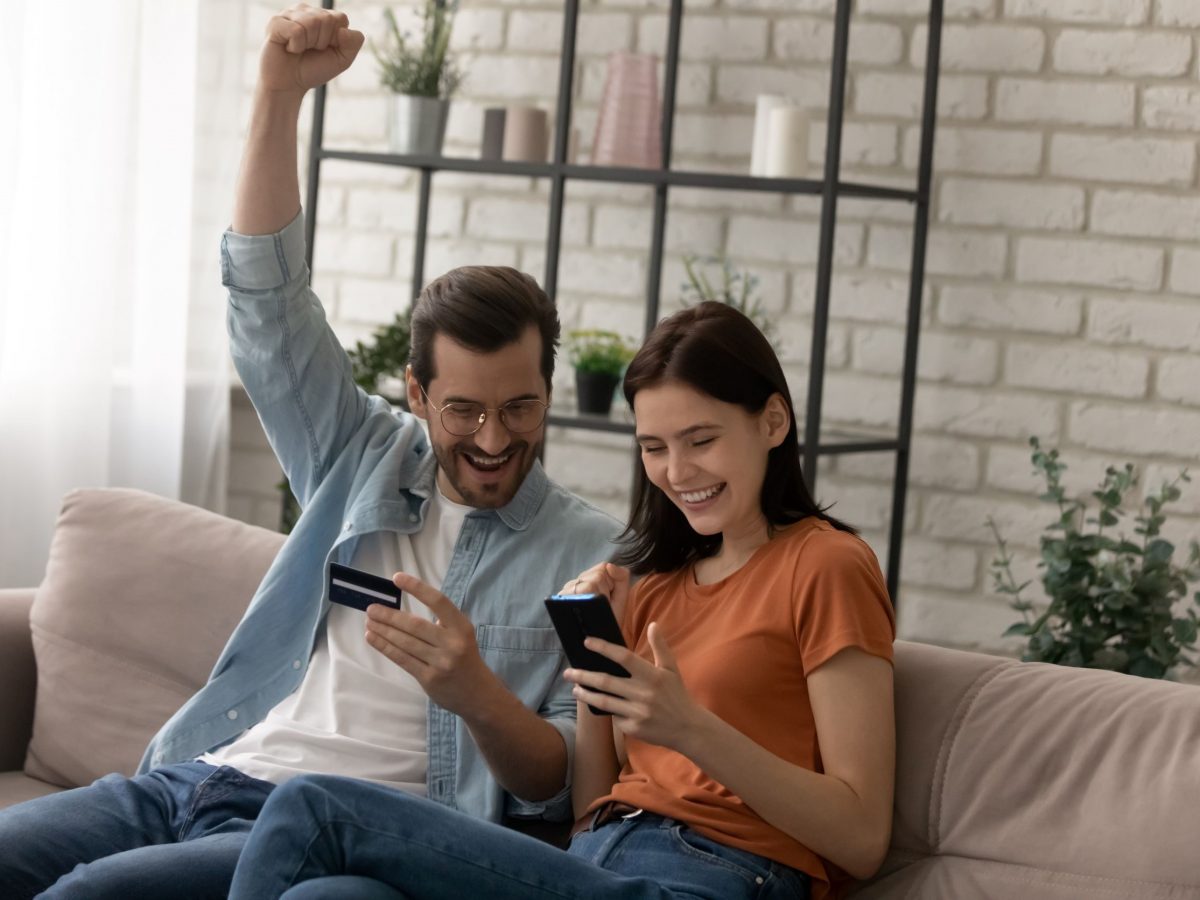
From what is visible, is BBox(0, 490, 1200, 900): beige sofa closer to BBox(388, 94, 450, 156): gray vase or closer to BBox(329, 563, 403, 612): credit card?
BBox(329, 563, 403, 612): credit card

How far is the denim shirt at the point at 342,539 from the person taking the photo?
Answer: 194cm

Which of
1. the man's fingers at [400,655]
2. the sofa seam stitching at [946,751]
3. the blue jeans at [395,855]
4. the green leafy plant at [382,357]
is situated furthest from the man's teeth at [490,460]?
the green leafy plant at [382,357]

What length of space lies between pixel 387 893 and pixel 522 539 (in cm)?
58

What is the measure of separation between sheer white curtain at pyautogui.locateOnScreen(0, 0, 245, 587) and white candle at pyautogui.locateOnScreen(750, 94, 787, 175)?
3.80 ft

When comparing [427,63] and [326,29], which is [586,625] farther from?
[427,63]

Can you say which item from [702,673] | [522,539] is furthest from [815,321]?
[702,673]

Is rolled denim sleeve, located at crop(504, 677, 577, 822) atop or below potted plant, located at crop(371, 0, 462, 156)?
below

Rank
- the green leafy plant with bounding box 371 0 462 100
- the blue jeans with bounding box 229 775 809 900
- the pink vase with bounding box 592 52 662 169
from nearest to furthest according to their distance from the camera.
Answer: the blue jeans with bounding box 229 775 809 900 → the pink vase with bounding box 592 52 662 169 → the green leafy plant with bounding box 371 0 462 100

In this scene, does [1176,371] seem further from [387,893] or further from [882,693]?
[387,893]

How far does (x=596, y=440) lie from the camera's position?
10.9ft

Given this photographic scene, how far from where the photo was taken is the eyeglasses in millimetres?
1929

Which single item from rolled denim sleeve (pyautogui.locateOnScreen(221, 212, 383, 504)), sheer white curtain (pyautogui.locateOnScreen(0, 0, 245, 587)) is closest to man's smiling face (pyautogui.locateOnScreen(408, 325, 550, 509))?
rolled denim sleeve (pyautogui.locateOnScreen(221, 212, 383, 504))

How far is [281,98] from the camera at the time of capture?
1.96m

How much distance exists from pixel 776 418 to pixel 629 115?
140 centimetres
